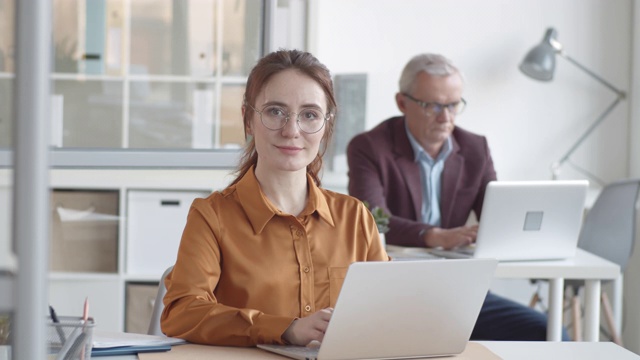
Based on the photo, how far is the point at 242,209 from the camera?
1.98m

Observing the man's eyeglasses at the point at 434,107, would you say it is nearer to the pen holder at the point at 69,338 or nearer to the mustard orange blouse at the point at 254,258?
the mustard orange blouse at the point at 254,258

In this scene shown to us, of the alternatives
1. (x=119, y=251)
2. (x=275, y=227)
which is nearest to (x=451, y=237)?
(x=275, y=227)

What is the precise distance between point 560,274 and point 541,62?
2.00 m

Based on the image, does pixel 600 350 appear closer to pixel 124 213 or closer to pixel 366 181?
pixel 366 181

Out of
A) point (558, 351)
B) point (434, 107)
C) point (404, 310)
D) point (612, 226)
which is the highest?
point (434, 107)

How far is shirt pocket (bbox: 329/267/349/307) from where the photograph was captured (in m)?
1.98

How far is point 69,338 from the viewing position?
149 cm

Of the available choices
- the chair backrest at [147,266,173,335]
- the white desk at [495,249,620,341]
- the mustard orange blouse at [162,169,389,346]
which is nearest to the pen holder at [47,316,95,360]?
the mustard orange blouse at [162,169,389,346]

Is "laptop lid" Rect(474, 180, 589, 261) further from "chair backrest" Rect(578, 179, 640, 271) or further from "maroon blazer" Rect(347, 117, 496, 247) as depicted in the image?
"chair backrest" Rect(578, 179, 640, 271)

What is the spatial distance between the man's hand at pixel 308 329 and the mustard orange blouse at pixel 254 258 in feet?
0.35

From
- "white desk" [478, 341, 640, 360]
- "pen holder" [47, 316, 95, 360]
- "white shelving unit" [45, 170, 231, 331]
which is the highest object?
"pen holder" [47, 316, 95, 360]

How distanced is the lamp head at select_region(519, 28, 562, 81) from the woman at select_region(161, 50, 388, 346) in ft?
9.51

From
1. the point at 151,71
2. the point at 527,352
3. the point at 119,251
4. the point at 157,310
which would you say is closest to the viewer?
the point at 527,352

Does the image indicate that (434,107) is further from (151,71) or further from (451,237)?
(151,71)
